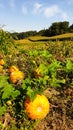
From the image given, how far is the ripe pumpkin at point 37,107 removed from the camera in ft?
15.4

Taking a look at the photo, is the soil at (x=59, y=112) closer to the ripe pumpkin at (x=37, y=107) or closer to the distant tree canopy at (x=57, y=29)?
the ripe pumpkin at (x=37, y=107)

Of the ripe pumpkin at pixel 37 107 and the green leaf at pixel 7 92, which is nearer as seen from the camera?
the green leaf at pixel 7 92

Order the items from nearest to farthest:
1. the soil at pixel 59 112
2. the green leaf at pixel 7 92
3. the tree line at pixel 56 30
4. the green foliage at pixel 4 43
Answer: the green leaf at pixel 7 92
the soil at pixel 59 112
the green foliage at pixel 4 43
the tree line at pixel 56 30

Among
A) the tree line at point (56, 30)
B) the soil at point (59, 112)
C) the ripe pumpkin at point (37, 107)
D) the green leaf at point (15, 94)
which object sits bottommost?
the tree line at point (56, 30)

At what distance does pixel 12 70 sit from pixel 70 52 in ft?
15.0

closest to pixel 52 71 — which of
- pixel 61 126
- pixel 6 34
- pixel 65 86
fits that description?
pixel 65 86

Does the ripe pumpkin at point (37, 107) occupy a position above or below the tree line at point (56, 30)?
above

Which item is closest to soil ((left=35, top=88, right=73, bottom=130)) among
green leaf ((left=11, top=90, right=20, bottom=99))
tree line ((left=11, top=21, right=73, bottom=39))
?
green leaf ((left=11, top=90, right=20, bottom=99))

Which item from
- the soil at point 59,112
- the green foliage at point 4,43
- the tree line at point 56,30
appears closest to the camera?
the soil at point 59,112

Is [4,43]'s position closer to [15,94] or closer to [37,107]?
[37,107]

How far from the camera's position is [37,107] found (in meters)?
4.76

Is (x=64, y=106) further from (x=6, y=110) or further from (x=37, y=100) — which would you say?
(x=6, y=110)

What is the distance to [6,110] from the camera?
184 inches

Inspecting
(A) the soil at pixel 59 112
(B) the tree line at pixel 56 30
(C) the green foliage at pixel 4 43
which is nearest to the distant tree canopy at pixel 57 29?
(B) the tree line at pixel 56 30
